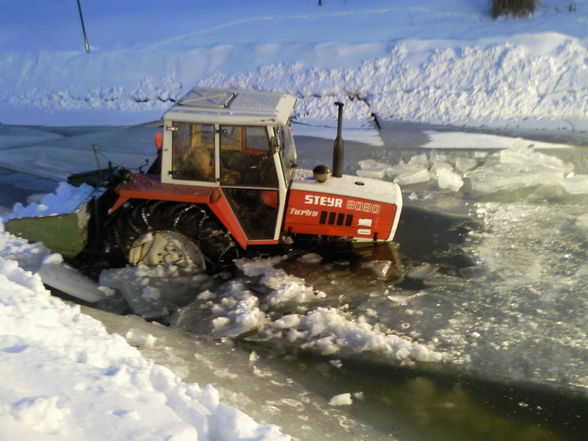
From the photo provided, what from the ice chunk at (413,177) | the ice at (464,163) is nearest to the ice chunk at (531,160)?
the ice at (464,163)

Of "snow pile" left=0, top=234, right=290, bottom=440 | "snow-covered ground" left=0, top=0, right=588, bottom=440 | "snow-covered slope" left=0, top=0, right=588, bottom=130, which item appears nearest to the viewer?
"snow pile" left=0, top=234, right=290, bottom=440

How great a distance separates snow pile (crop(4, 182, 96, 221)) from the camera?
5.98 meters

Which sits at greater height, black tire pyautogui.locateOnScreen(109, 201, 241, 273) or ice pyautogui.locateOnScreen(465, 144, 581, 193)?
ice pyautogui.locateOnScreen(465, 144, 581, 193)

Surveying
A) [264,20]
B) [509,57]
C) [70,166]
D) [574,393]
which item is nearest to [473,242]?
[574,393]

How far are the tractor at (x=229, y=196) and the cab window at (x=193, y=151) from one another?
1 centimetres

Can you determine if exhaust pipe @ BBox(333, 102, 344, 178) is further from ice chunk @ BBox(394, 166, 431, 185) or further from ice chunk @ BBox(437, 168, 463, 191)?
ice chunk @ BBox(437, 168, 463, 191)

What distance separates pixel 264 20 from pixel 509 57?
809cm

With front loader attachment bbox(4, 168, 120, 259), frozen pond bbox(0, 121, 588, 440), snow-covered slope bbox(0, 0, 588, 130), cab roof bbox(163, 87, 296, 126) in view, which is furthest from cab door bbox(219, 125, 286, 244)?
snow-covered slope bbox(0, 0, 588, 130)

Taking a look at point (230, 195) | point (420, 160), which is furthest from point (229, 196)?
point (420, 160)

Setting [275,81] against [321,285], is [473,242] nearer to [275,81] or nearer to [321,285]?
[321,285]

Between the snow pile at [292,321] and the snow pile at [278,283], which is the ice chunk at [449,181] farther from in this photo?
the snow pile at [292,321]

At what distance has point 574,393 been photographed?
14.2 ft

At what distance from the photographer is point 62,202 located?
6.19 metres

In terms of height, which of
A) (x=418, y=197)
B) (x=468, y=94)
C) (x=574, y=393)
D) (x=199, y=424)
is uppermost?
(x=468, y=94)
